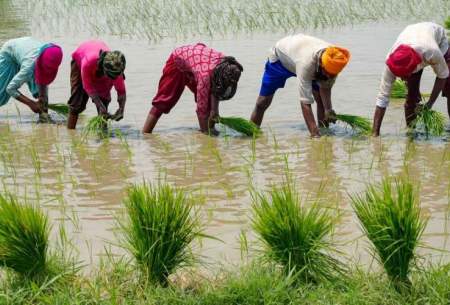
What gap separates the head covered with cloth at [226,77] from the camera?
228 inches

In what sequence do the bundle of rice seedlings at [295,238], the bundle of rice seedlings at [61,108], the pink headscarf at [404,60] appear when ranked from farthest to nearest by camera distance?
the bundle of rice seedlings at [61,108] → the pink headscarf at [404,60] → the bundle of rice seedlings at [295,238]

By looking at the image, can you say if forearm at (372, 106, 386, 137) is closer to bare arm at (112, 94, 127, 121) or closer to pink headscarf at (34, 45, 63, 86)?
bare arm at (112, 94, 127, 121)

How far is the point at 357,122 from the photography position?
6.21 m

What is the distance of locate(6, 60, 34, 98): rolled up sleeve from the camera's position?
666cm

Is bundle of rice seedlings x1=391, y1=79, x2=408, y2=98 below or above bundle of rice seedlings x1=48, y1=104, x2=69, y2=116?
below

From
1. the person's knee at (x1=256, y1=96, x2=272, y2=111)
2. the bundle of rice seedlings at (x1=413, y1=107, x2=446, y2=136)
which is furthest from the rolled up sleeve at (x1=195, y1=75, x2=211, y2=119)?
the bundle of rice seedlings at (x1=413, y1=107, x2=446, y2=136)

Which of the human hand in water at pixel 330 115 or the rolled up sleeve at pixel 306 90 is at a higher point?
the rolled up sleeve at pixel 306 90

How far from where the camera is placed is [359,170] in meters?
5.09

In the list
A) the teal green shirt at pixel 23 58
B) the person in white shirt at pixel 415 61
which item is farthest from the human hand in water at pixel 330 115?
the teal green shirt at pixel 23 58

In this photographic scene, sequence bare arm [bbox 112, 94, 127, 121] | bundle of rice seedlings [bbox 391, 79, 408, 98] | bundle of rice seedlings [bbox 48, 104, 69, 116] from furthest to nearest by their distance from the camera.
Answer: bundle of rice seedlings [bbox 391, 79, 408, 98]
bundle of rice seedlings [bbox 48, 104, 69, 116]
bare arm [bbox 112, 94, 127, 121]

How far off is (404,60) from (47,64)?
3.01 metres

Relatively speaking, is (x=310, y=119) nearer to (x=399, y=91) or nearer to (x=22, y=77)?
(x=399, y=91)

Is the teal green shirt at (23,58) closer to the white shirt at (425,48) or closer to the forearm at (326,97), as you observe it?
the forearm at (326,97)

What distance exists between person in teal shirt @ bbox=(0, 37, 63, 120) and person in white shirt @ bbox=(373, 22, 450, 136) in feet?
9.12
